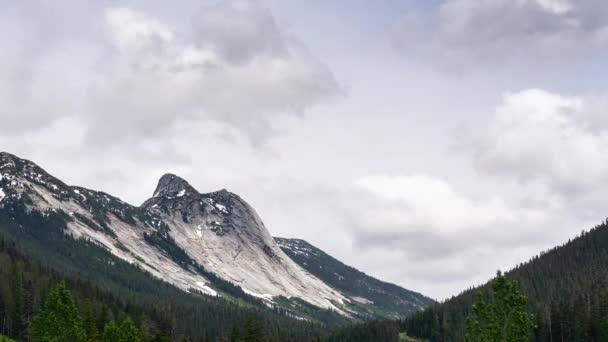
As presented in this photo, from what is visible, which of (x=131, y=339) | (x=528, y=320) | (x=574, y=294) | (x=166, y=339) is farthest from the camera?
(x=574, y=294)

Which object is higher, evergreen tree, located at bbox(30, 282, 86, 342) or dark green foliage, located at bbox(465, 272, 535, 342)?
dark green foliage, located at bbox(465, 272, 535, 342)

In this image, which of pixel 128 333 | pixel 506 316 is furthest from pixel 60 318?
pixel 506 316

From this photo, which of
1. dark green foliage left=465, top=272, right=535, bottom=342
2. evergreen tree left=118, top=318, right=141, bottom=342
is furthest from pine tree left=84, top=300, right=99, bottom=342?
dark green foliage left=465, top=272, right=535, bottom=342

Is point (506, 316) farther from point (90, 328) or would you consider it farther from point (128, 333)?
point (90, 328)

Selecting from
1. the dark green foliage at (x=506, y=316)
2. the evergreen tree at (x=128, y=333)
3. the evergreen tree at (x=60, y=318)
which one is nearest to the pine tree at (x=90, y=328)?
the evergreen tree at (x=128, y=333)

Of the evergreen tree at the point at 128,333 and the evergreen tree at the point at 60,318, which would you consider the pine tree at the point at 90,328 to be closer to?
the evergreen tree at the point at 128,333

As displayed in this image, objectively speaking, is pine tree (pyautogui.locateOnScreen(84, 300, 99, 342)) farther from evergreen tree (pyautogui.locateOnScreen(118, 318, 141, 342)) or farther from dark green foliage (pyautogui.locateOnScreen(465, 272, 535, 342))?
dark green foliage (pyautogui.locateOnScreen(465, 272, 535, 342))

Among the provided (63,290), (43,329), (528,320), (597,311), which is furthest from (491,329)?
(597,311)

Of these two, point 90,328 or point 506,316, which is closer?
point 506,316

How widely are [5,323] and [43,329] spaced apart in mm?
71862

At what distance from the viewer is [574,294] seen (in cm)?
19612

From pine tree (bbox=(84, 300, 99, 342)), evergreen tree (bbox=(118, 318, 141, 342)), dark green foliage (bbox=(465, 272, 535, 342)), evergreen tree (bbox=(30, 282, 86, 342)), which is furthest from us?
pine tree (bbox=(84, 300, 99, 342))

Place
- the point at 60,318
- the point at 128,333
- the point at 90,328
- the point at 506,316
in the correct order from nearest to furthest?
the point at 506,316 → the point at 60,318 → the point at 128,333 → the point at 90,328

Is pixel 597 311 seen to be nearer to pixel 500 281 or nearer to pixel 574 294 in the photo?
pixel 574 294
